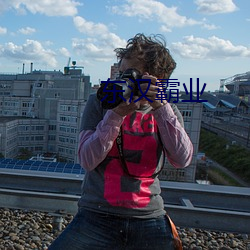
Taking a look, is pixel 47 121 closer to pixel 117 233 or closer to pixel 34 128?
pixel 34 128

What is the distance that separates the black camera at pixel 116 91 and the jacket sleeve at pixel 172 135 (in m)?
0.19

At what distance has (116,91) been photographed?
Answer: 1.08m

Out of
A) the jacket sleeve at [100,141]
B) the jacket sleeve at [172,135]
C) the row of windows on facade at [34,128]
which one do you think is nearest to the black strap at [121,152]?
the jacket sleeve at [100,141]

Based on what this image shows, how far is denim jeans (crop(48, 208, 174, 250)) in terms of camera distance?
1329mm

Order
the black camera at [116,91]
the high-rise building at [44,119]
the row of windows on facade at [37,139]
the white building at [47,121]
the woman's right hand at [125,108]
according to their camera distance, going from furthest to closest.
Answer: the row of windows on facade at [37,139], the high-rise building at [44,119], the white building at [47,121], the woman's right hand at [125,108], the black camera at [116,91]

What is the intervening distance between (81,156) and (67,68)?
35.0m

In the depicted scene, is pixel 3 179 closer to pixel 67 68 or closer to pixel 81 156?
pixel 81 156

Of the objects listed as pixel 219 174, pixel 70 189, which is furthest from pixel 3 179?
pixel 219 174

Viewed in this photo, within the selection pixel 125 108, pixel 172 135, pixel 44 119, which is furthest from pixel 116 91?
pixel 44 119

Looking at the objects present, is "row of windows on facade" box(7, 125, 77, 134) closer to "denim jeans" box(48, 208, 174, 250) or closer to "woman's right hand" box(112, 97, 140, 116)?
"denim jeans" box(48, 208, 174, 250)

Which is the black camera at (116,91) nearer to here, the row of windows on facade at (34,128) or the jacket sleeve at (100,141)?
the jacket sleeve at (100,141)

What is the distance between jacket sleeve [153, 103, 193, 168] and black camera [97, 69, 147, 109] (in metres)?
0.19

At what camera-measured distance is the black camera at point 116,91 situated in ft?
3.56

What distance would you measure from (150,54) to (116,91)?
12.6 inches
